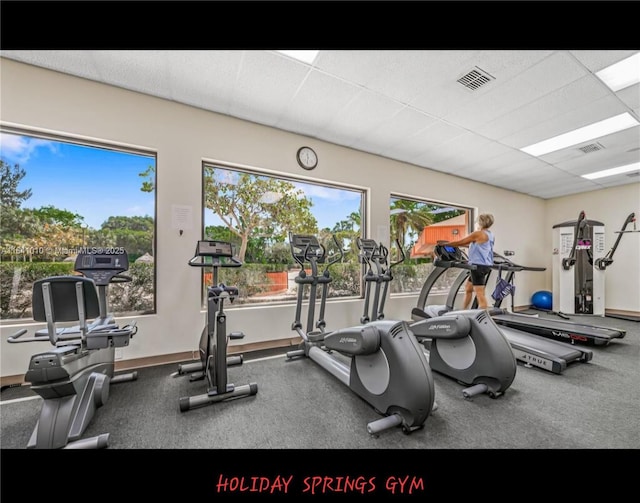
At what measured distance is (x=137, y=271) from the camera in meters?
2.88

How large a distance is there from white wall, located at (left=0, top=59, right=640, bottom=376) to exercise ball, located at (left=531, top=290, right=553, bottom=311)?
197 inches

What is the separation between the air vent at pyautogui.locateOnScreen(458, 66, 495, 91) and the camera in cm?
246

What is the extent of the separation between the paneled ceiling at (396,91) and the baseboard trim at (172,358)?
2857 millimetres

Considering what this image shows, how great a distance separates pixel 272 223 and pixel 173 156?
1.42m

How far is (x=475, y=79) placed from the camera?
8.40ft

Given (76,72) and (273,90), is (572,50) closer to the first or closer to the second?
(273,90)

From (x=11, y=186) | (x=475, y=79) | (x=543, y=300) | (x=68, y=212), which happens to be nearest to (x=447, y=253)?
(x=475, y=79)

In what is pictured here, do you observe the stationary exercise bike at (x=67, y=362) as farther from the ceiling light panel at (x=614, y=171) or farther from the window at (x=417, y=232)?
the ceiling light panel at (x=614, y=171)

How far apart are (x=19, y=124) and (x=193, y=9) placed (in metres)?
2.25

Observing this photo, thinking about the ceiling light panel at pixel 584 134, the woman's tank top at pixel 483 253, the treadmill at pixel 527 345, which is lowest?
the treadmill at pixel 527 345

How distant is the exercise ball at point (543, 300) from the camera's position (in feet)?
20.2
